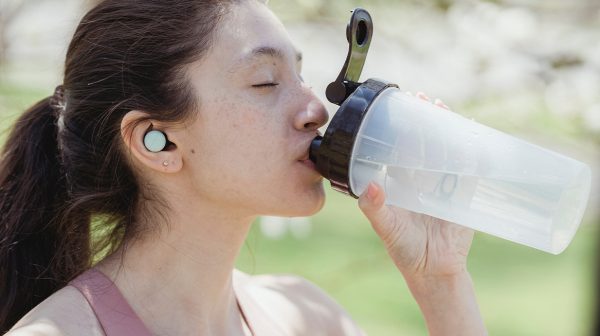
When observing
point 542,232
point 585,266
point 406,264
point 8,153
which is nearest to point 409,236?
point 406,264

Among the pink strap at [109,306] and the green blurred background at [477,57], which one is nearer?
the pink strap at [109,306]

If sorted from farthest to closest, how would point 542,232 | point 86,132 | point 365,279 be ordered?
point 365,279
point 86,132
point 542,232

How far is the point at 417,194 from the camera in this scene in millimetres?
1633

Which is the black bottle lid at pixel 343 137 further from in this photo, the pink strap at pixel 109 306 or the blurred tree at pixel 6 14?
the blurred tree at pixel 6 14

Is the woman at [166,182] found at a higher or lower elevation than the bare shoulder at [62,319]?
higher

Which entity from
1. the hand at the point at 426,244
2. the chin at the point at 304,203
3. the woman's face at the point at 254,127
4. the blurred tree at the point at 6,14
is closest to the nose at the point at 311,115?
the woman's face at the point at 254,127

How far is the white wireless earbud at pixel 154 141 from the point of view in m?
1.67

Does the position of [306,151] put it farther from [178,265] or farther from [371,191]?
[178,265]

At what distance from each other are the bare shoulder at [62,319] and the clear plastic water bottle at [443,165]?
54 centimetres

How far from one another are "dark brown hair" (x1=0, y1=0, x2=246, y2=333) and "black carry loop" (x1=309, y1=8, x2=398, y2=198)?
277 millimetres

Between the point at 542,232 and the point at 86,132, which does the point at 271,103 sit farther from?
the point at 542,232

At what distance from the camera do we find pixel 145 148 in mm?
1679

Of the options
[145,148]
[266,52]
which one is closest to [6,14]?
A: [145,148]

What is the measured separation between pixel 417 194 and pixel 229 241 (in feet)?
1.37
